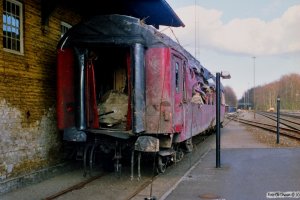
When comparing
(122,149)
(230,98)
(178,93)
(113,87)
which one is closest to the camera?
(122,149)

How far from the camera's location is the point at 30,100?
1119 centimetres

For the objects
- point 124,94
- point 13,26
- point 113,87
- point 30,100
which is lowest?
point 30,100

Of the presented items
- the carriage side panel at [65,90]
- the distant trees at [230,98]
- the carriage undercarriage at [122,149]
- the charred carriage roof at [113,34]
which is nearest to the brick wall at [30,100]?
the carriage side panel at [65,90]

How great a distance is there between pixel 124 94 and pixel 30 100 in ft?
7.99

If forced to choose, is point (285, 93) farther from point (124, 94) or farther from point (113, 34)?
point (113, 34)

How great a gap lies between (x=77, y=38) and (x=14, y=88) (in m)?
1.95

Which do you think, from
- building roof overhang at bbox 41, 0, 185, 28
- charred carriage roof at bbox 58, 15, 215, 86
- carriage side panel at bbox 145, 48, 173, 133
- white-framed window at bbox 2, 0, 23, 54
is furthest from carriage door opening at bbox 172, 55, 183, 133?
white-framed window at bbox 2, 0, 23, 54

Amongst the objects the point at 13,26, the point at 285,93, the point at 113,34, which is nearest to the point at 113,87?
the point at 113,34

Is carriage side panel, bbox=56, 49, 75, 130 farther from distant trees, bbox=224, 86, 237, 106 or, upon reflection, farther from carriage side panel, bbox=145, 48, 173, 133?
distant trees, bbox=224, 86, 237, 106

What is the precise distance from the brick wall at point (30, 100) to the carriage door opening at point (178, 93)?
3284 millimetres

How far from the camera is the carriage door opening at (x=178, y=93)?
37.8ft

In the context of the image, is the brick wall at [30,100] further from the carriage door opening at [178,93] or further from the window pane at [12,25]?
the carriage door opening at [178,93]

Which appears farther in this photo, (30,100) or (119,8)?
(119,8)

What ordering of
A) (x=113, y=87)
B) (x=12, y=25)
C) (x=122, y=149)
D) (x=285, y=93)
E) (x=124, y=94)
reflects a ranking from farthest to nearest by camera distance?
(x=285, y=93), (x=113, y=87), (x=124, y=94), (x=122, y=149), (x=12, y=25)
